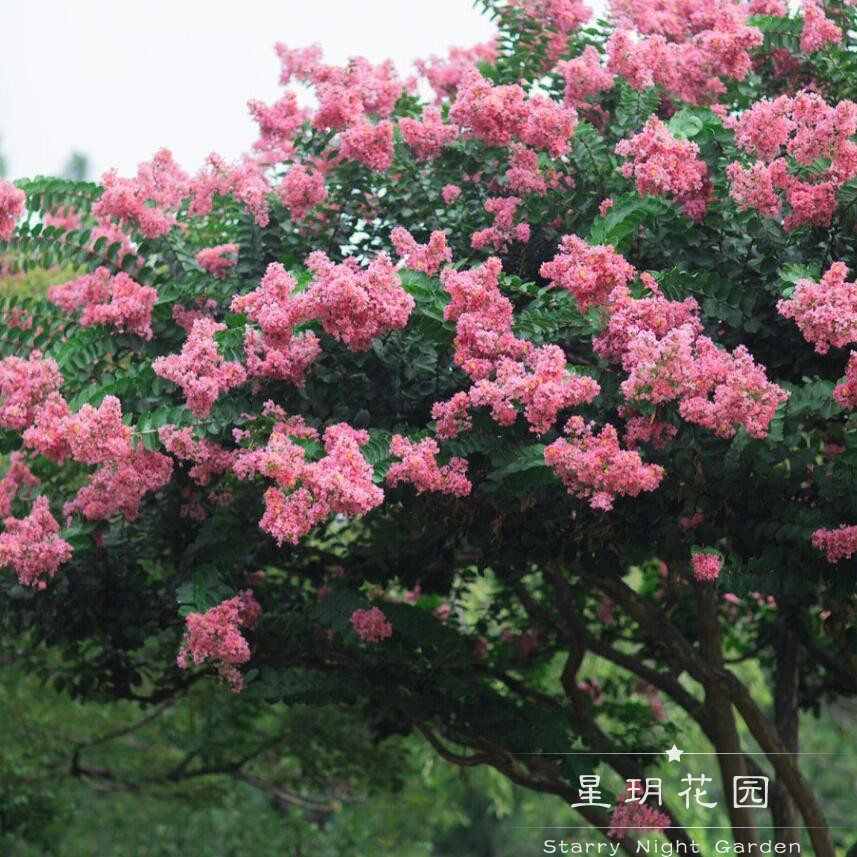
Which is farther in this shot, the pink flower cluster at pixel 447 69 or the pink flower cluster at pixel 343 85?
the pink flower cluster at pixel 447 69

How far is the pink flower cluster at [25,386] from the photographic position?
436cm

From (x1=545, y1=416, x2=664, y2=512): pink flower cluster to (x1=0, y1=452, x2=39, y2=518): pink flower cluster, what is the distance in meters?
2.24

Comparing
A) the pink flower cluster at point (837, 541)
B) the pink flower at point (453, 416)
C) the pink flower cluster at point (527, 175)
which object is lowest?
the pink flower cluster at point (837, 541)

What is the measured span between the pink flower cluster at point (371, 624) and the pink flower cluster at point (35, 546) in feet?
3.46

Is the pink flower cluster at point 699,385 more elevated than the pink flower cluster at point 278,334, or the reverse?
the pink flower cluster at point 278,334

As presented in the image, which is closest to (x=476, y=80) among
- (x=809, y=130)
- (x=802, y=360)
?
(x=809, y=130)

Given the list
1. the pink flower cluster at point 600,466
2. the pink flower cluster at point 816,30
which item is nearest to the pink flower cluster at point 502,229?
the pink flower cluster at point 600,466

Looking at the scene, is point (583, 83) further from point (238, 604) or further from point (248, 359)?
point (238, 604)

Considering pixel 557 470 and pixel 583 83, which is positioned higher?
pixel 583 83

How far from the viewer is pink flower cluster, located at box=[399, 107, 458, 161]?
5.00 metres

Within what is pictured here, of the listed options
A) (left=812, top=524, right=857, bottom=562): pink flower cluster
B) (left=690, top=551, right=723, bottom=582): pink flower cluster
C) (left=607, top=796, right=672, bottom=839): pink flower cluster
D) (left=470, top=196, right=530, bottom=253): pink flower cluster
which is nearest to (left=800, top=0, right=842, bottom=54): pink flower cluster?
(left=470, top=196, right=530, bottom=253): pink flower cluster

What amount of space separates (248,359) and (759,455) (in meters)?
1.63

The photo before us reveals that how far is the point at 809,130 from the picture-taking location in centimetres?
418

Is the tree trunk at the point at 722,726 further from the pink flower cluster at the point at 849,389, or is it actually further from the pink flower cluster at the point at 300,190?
the pink flower cluster at the point at 300,190
